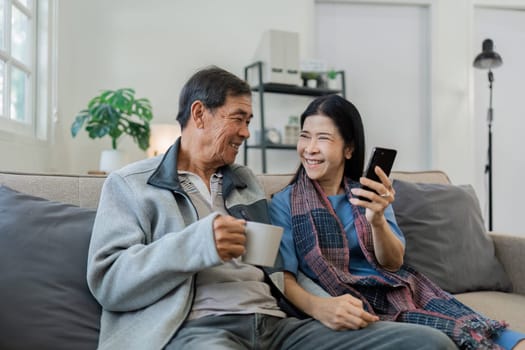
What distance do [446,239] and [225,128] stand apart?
2.89ft

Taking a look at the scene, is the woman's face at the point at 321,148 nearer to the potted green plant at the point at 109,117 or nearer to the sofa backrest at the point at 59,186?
the sofa backrest at the point at 59,186

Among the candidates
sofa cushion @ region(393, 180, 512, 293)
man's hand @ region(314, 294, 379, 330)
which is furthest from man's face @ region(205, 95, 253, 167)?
sofa cushion @ region(393, 180, 512, 293)

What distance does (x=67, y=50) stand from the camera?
13.3 ft

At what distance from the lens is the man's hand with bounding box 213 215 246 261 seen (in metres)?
1.07

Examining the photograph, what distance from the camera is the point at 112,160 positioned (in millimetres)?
3623

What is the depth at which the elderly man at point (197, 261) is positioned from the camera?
1122mm

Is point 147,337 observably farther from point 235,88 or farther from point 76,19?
point 76,19

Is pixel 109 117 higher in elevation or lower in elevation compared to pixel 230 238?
higher

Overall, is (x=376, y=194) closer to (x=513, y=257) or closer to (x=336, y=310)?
(x=336, y=310)

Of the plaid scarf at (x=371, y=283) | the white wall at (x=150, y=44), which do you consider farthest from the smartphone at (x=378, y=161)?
the white wall at (x=150, y=44)

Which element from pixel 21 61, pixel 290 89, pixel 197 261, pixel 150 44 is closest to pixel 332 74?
pixel 290 89

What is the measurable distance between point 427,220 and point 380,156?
63 centimetres

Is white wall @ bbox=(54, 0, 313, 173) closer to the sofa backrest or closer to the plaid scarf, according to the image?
the sofa backrest

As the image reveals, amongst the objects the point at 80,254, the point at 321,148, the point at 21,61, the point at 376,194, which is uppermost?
the point at 21,61
